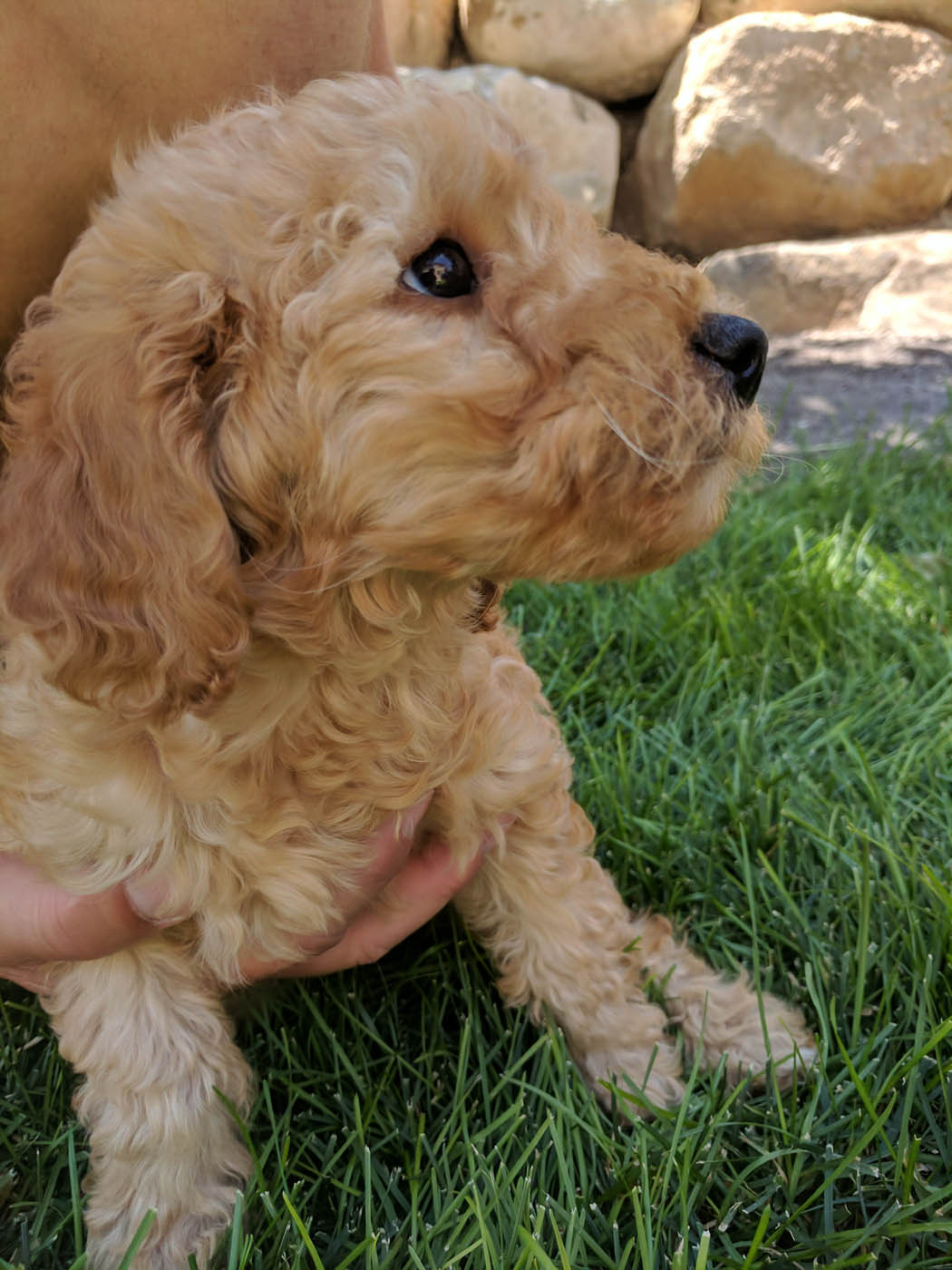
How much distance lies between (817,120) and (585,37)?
1.49 m

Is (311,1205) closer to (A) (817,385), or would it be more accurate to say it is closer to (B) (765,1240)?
(B) (765,1240)

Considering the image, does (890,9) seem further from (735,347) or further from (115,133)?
(735,347)

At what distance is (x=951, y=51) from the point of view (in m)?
6.12

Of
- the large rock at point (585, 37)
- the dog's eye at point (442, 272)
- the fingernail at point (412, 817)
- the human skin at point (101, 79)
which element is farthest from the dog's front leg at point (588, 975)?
the large rock at point (585, 37)

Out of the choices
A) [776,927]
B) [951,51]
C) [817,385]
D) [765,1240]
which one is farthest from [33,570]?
[951,51]

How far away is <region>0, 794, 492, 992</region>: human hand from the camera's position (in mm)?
1620

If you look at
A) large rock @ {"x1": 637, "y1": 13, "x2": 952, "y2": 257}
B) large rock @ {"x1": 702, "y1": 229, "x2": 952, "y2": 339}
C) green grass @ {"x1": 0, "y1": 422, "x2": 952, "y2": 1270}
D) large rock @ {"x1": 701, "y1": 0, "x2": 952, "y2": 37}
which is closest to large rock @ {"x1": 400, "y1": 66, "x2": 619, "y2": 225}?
large rock @ {"x1": 637, "y1": 13, "x2": 952, "y2": 257}

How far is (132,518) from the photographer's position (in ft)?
4.35

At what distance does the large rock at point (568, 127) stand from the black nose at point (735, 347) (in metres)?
5.17

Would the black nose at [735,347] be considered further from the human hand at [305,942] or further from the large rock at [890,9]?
the large rock at [890,9]

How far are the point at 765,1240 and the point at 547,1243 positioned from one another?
31cm

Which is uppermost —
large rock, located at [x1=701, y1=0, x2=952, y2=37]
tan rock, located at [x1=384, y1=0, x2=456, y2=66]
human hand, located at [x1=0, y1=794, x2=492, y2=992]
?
large rock, located at [x1=701, y1=0, x2=952, y2=37]

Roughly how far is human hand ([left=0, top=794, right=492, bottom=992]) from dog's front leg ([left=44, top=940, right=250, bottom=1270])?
3.1 inches

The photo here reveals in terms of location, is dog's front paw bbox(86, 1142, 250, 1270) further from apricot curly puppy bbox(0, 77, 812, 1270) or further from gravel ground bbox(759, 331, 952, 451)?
gravel ground bbox(759, 331, 952, 451)
